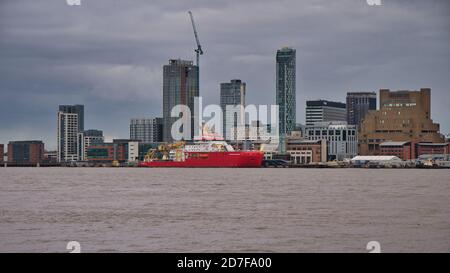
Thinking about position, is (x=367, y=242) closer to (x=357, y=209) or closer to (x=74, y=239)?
(x=74, y=239)

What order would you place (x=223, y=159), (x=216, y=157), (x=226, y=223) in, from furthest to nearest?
(x=223, y=159), (x=216, y=157), (x=226, y=223)

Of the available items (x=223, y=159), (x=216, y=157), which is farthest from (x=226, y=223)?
(x=223, y=159)

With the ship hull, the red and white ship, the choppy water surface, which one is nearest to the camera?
the choppy water surface

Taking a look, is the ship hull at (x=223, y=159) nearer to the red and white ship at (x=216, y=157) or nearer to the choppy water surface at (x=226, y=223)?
the red and white ship at (x=216, y=157)

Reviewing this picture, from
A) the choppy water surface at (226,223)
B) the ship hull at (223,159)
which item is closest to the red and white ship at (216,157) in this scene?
the ship hull at (223,159)

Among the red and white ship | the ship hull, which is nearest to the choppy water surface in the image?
the ship hull

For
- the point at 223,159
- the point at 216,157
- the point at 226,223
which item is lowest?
the point at 226,223

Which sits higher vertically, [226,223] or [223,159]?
[223,159]

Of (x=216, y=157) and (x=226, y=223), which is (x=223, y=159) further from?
(x=226, y=223)

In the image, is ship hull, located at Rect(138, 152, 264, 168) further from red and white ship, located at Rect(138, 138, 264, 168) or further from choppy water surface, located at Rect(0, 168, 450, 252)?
choppy water surface, located at Rect(0, 168, 450, 252)

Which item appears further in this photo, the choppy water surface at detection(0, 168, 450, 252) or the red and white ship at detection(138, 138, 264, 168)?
the red and white ship at detection(138, 138, 264, 168)
